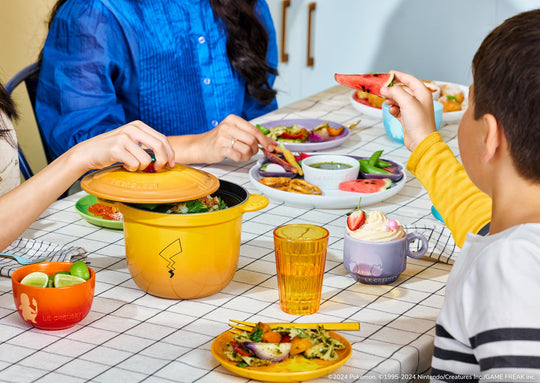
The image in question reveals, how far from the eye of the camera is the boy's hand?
1334 millimetres

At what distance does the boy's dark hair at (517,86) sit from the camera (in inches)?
35.3

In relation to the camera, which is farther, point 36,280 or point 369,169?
point 369,169

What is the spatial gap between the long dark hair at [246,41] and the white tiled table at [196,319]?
0.91 meters

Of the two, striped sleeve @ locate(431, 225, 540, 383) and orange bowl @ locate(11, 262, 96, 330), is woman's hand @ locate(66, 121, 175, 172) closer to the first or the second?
orange bowl @ locate(11, 262, 96, 330)

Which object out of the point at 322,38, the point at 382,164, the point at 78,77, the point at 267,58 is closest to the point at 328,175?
the point at 382,164

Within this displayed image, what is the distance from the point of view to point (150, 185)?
112 cm

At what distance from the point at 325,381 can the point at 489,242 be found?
0.28 meters

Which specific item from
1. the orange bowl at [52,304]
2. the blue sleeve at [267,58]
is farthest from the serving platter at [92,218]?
the blue sleeve at [267,58]

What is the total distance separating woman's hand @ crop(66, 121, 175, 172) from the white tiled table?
196 millimetres

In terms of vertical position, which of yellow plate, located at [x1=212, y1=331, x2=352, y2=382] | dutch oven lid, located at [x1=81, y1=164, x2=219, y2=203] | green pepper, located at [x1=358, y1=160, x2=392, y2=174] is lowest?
yellow plate, located at [x1=212, y1=331, x2=352, y2=382]

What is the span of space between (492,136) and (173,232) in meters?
0.50

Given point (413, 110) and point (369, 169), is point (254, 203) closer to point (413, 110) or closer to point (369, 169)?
point (413, 110)

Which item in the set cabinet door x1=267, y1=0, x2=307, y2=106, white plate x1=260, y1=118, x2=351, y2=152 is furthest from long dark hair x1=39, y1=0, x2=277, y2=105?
cabinet door x1=267, y1=0, x2=307, y2=106

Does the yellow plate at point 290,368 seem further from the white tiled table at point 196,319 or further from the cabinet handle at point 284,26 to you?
the cabinet handle at point 284,26
